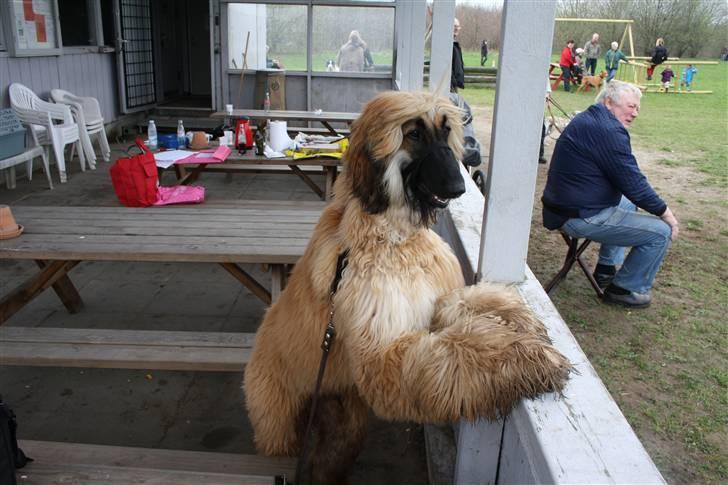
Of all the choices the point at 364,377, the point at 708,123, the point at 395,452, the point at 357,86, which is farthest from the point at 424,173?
the point at 708,123

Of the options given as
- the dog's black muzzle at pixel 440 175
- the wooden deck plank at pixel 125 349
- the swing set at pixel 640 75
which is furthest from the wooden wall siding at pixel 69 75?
the swing set at pixel 640 75

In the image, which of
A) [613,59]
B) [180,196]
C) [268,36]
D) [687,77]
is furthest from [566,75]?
[180,196]

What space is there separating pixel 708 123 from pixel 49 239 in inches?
647

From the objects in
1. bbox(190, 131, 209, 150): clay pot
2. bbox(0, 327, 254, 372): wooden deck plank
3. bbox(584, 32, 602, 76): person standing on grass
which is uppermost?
bbox(584, 32, 602, 76): person standing on grass

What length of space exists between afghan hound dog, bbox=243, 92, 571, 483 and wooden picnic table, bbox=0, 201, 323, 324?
118 cm

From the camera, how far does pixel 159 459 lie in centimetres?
234

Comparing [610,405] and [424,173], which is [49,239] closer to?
[424,173]

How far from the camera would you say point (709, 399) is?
351 centimetres

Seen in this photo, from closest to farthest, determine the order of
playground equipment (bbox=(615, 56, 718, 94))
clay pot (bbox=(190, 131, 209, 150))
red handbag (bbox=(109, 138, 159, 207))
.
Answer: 1. red handbag (bbox=(109, 138, 159, 207))
2. clay pot (bbox=(190, 131, 209, 150))
3. playground equipment (bbox=(615, 56, 718, 94))

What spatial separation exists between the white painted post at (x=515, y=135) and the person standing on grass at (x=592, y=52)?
24780 mm

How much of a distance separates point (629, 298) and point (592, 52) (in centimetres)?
2265

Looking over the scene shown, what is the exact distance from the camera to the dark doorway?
1284cm

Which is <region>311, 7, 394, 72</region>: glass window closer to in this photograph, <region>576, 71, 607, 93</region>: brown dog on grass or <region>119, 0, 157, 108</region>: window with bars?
<region>119, 0, 157, 108</region>: window with bars

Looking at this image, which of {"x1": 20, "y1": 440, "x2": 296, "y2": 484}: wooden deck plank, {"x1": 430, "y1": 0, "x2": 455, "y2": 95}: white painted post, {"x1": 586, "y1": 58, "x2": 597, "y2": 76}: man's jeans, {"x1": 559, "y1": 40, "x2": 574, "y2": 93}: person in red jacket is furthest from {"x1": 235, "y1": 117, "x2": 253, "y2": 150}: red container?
{"x1": 586, "y1": 58, "x2": 597, "y2": 76}: man's jeans
